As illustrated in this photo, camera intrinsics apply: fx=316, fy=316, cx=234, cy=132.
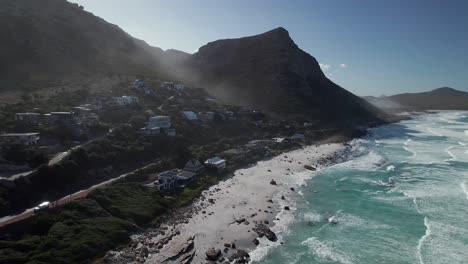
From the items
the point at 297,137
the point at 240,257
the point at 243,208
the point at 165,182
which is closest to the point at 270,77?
the point at 297,137

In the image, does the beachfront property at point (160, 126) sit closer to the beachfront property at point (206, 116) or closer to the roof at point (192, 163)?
the roof at point (192, 163)

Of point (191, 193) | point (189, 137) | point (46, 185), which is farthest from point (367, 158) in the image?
point (46, 185)

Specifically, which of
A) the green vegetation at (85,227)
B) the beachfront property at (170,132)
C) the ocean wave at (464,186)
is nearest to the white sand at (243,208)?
the green vegetation at (85,227)

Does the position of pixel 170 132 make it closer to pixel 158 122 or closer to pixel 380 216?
pixel 158 122

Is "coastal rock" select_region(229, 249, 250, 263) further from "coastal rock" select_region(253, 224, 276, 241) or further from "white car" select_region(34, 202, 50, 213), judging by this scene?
"white car" select_region(34, 202, 50, 213)

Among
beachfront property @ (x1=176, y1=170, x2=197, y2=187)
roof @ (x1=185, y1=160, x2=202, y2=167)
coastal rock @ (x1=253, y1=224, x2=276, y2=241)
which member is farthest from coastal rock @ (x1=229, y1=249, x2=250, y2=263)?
roof @ (x1=185, y1=160, x2=202, y2=167)
